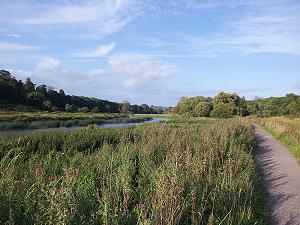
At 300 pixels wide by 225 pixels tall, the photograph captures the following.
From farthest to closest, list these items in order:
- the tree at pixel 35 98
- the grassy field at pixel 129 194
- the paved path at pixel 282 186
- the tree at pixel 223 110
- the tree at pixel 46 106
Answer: the tree at pixel 46 106 → the tree at pixel 35 98 → the tree at pixel 223 110 → the paved path at pixel 282 186 → the grassy field at pixel 129 194

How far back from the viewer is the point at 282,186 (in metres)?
11.2

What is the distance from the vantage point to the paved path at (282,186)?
799 cm

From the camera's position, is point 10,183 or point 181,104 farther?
point 181,104

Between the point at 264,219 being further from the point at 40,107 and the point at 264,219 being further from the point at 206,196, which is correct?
the point at 40,107

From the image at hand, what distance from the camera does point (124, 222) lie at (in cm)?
483

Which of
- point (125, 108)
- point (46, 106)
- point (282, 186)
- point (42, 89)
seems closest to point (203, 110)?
point (46, 106)

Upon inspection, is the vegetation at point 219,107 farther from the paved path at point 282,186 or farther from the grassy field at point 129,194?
the grassy field at point 129,194

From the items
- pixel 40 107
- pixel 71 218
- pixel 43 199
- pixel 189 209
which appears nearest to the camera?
pixel 71 218

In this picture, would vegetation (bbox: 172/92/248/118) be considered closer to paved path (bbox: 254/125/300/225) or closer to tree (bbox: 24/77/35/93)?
tree (bbox: 24/77/35/93)

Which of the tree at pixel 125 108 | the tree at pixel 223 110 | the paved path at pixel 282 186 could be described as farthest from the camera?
the tree at pixel 125 108

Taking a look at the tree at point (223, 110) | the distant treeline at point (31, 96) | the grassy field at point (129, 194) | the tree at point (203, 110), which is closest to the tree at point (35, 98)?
the distant treeline at point (31, 96)

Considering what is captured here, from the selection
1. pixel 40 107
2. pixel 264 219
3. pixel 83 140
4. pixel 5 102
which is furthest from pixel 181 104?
pixel 264 219

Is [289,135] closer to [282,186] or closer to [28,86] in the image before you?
[282,186]

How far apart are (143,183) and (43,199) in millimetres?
3154
